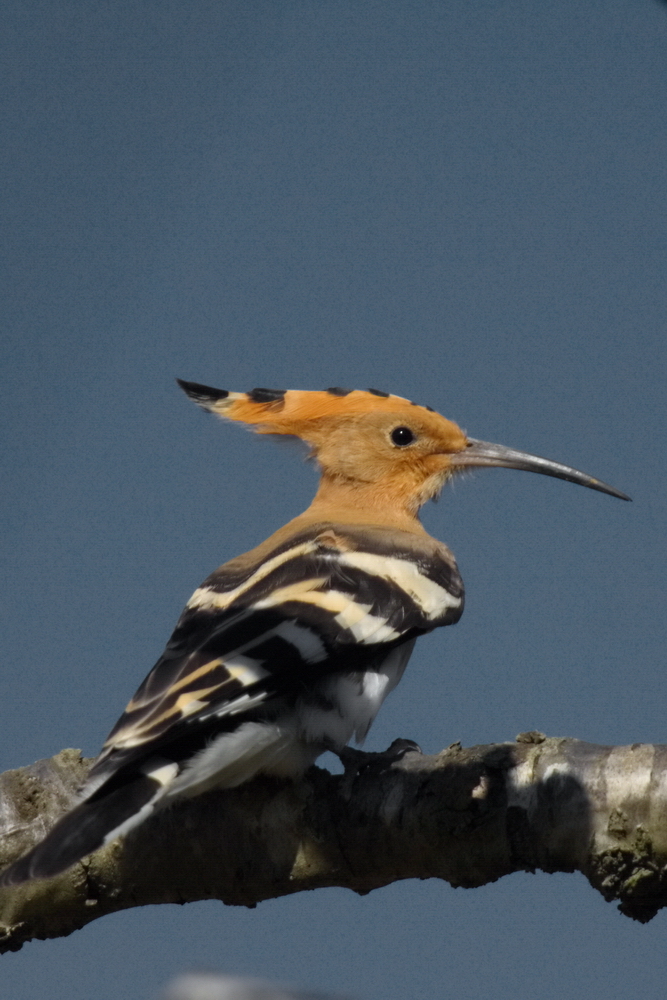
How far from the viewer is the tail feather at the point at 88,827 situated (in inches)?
70.2

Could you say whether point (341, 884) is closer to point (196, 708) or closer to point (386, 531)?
point (196, 708)

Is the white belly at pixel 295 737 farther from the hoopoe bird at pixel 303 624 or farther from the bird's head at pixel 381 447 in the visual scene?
the bird's head at pixel 381 447

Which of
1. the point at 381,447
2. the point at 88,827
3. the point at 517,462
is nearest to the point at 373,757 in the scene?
the point at 88,827

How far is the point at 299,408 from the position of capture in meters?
3.35

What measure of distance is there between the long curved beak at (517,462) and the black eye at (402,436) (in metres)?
0.13

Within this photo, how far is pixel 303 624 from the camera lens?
2.35 meters

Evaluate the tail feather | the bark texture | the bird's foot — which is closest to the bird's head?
the bird's foot

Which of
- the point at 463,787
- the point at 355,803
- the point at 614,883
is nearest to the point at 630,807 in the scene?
the point at 614,883

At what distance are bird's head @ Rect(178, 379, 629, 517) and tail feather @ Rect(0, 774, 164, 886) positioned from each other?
→ 1.40 metres

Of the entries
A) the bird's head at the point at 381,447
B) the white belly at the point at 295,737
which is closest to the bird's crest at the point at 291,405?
the bird's head at the point at 381,447

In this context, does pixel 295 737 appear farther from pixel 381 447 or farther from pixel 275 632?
pixel 381 447

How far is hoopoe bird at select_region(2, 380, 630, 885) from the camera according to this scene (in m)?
2.02

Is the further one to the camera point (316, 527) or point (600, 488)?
point (600, 488)

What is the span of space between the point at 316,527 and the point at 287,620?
553mm
